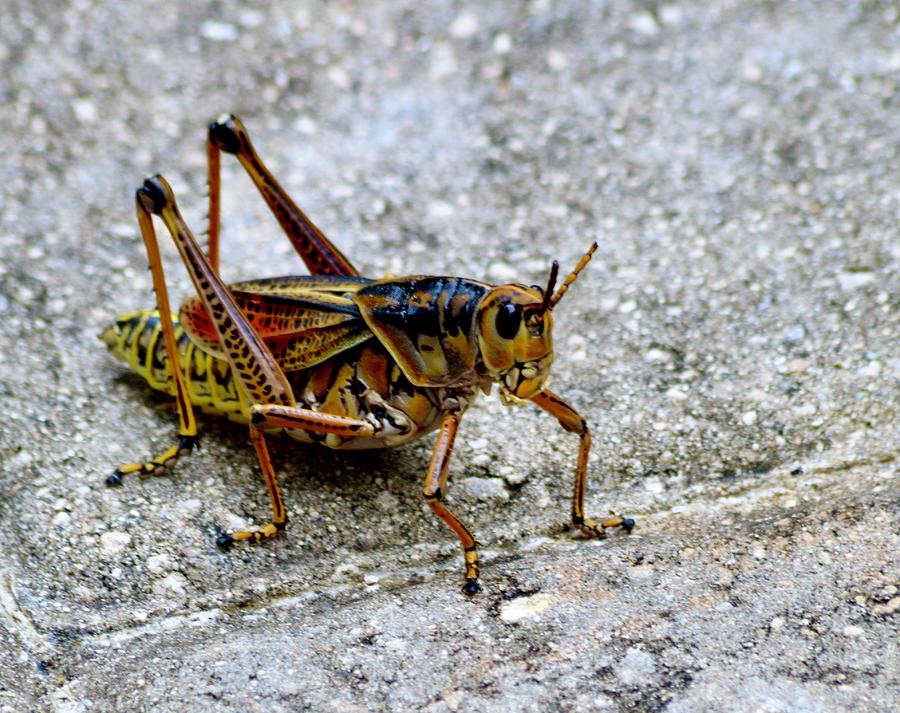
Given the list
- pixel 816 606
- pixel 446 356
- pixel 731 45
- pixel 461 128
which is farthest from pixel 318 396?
pixel 731 45

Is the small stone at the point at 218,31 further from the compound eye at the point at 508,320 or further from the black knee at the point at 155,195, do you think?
the compound eye at the point at 508,320

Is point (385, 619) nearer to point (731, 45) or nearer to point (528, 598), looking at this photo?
point (528, 598)

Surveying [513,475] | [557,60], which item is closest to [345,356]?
[513,475]

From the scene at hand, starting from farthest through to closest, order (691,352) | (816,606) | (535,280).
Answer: (535,280)
(691,352)
(816,606)

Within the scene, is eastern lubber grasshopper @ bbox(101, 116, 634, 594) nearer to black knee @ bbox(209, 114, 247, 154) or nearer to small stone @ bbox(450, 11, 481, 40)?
black knee @ bbox(209, 114, 247, 154)

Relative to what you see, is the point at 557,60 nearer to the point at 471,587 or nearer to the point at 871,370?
the point at 871,370

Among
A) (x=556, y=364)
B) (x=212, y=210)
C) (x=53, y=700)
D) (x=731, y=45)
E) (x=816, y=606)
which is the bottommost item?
(x=53, y=700)

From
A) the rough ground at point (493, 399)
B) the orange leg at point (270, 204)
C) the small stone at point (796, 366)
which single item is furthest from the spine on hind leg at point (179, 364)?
the small stone at point (796, 366)
